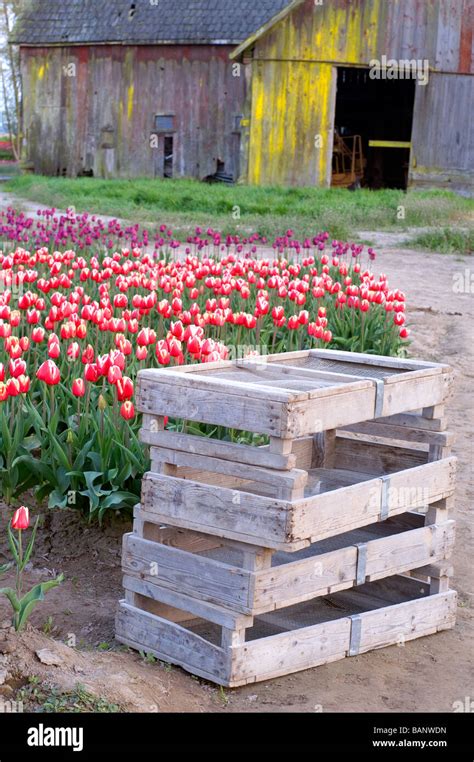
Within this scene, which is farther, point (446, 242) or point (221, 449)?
point (446, 242)

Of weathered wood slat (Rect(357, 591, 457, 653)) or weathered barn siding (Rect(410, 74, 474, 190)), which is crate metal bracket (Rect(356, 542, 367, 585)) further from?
weathered barn siding (Rect(410, 74, 474, 190))

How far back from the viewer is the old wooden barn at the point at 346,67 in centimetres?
2403

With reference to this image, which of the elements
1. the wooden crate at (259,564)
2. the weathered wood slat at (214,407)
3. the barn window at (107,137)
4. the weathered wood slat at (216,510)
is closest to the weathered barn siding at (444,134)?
the barn window at (107,137)

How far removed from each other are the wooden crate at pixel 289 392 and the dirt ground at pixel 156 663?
3.29 ft

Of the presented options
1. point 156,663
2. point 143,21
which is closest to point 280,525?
point 156,663

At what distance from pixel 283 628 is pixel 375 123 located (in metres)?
29.8

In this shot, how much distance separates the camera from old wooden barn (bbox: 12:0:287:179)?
2680 cm

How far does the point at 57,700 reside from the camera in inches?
153

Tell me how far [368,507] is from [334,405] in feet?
1.63

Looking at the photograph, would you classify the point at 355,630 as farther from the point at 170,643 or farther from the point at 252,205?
the point at 252,205

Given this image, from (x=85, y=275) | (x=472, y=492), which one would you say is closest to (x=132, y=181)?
(x=85, y=275)

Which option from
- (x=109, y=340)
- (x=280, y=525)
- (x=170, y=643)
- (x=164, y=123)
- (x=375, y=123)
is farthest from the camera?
(x=375, y=123)

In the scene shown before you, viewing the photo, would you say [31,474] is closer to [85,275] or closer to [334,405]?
[334,405]

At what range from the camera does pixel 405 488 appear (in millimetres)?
4875
